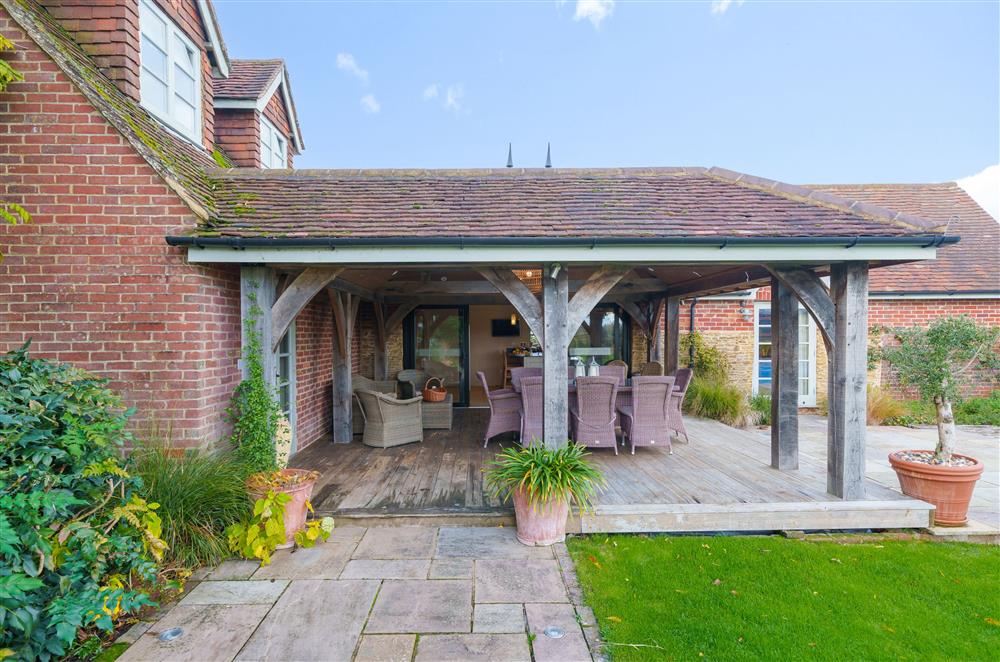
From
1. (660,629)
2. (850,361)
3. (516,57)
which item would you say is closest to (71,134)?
(660,629)

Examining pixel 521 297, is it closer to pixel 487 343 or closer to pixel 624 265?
pixel 624 265

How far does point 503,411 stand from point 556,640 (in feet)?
12.4

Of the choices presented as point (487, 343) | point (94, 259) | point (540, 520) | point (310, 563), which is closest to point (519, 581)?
point (540, 520)

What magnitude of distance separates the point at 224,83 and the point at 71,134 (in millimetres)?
4057

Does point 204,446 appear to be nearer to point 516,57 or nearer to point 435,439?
point 435,439

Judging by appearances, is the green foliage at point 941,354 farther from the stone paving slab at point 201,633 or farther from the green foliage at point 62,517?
the green foliage at point 62,517

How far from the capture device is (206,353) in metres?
4.09

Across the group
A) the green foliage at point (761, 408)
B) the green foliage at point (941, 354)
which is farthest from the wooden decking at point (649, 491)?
the green foliage at point (761, 408)

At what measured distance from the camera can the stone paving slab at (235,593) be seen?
3006 mm

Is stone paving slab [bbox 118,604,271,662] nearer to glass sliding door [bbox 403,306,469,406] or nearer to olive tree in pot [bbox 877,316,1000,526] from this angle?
olive tree in pot [bbox 877,316,1000,526]

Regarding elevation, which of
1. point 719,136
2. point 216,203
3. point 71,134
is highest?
point 719,136

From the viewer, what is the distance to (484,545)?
373 cm

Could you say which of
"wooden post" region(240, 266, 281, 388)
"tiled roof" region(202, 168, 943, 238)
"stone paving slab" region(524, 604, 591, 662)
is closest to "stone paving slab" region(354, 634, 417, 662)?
"stone paving slab" region(524, 604, 591, 662)

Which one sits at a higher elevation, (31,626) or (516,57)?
(516,57)
